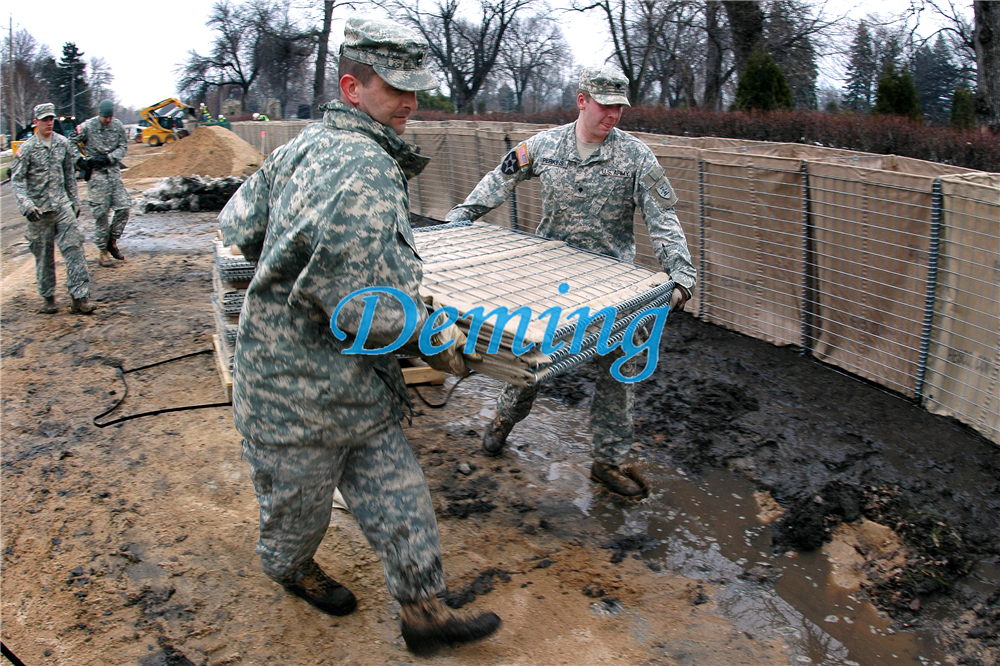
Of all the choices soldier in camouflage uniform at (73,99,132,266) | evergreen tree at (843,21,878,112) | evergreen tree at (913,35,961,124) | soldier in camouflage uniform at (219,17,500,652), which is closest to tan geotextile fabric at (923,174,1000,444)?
soldier in camouflage uniform at (219,17,500,652)

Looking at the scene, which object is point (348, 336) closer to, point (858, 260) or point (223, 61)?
point (858, 260)

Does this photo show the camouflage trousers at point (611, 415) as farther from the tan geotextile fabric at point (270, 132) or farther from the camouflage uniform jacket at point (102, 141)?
the tan geotextile fabric at point (270, 132)

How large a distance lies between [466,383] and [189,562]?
266 cm

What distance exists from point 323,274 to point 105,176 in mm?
8879

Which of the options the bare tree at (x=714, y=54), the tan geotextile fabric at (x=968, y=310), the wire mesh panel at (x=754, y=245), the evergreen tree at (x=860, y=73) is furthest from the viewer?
the evergreen tree at (x=860, y=73)

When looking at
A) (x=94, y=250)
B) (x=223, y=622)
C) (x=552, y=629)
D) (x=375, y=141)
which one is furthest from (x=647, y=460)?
(x=94, y=250)

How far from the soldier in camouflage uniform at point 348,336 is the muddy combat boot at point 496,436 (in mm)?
1547

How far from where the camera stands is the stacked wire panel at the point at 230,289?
4703 mm

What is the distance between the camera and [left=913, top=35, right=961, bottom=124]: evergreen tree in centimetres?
2581

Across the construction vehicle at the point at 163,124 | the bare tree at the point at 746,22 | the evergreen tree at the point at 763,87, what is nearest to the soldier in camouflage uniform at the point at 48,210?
the evergreen tree at the point at 763,87

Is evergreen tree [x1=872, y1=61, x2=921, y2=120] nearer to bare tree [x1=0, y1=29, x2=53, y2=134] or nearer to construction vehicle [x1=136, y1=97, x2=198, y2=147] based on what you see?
construction vehicle [x1=136, y1=97, x2=198, y2=147]

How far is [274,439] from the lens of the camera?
237 cm

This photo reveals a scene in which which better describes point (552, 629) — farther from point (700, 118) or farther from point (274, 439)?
point (700, 118)

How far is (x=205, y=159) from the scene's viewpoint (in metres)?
18.6
